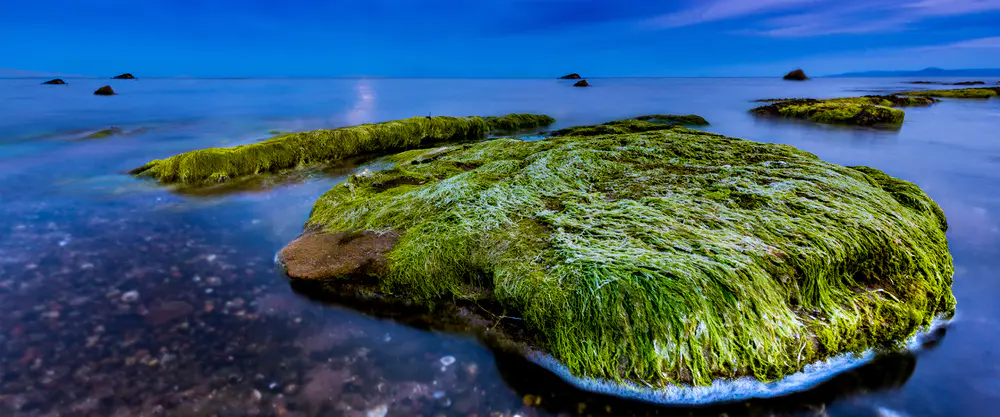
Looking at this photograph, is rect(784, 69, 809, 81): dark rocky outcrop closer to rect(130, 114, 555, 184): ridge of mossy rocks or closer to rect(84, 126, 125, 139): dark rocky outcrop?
rect(130, 114, 555, 184): ridge of mossy rocks

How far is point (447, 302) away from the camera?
144 inches

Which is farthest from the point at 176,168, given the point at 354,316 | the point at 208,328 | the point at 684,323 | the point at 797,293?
the point at 797,293

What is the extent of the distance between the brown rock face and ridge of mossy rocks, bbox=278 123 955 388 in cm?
2

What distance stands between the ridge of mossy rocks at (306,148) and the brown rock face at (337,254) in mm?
4266

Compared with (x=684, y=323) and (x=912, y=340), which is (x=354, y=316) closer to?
(x=684, y=323)

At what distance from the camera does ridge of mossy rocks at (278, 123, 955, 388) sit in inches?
109

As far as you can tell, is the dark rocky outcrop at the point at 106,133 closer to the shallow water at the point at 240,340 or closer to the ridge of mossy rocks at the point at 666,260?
the shallow water at the point at 240,340

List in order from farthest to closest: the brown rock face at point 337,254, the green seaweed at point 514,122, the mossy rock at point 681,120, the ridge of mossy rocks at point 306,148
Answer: the mossy rock at point 681,120 < the green seaweed at point 514,122 < the ridge of mossy rocks at point 306,148 < the brown rock face at point 337,254

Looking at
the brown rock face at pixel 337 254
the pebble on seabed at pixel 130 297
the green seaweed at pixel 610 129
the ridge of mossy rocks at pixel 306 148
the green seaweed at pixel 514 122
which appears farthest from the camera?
the green seaweed at pixel 514 122

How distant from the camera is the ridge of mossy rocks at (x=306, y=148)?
7473mm

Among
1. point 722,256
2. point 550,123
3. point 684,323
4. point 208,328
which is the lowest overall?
point 208,328

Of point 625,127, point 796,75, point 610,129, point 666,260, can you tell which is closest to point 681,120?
point 625,127

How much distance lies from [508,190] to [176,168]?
6087 mm

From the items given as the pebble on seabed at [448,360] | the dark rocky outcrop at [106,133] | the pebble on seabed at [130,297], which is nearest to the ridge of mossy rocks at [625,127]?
the pebble on seabed at [448,360]
